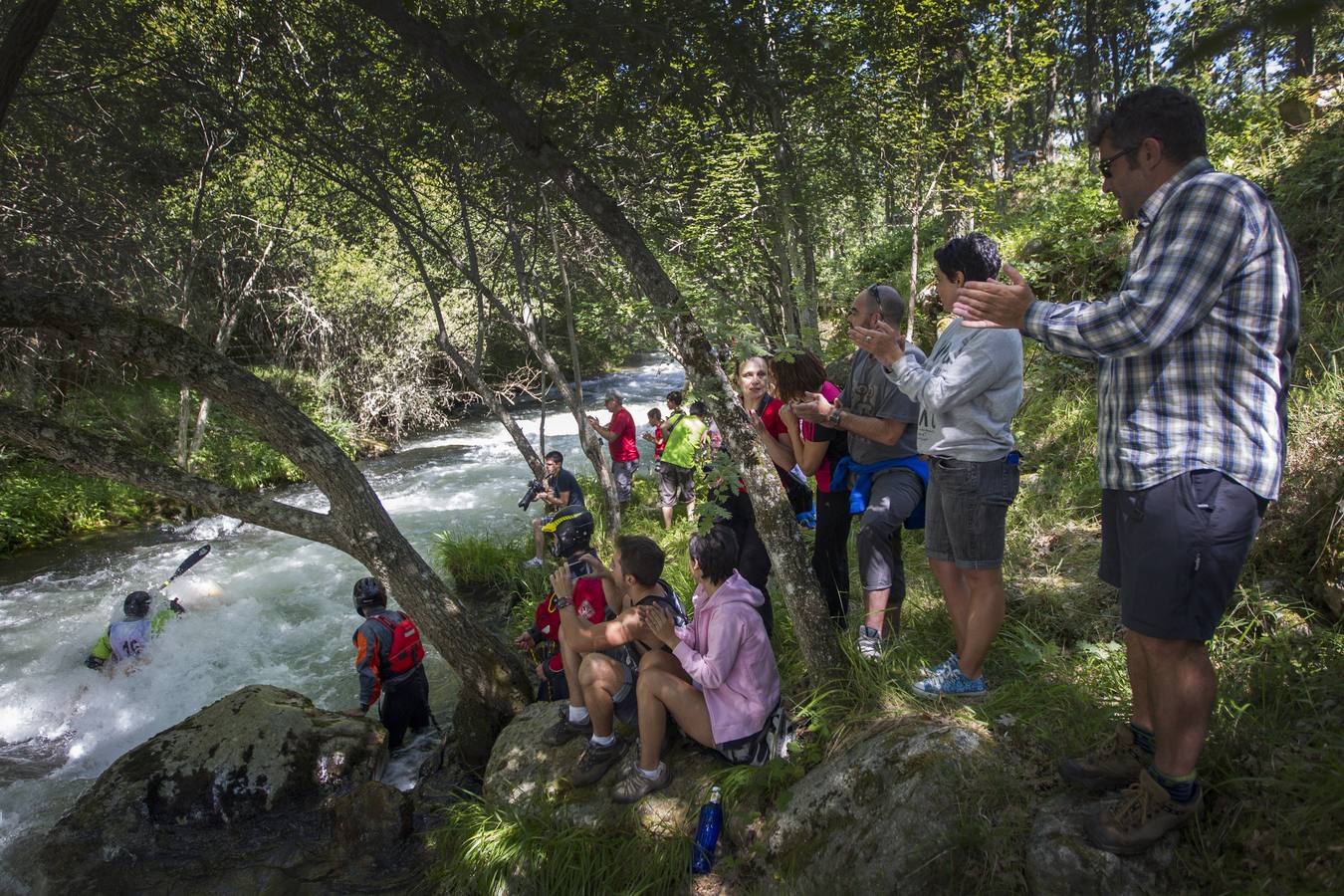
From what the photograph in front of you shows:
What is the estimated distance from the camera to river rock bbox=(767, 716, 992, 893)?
2.49 metres

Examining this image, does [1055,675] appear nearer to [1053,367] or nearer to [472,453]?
[1053,367]

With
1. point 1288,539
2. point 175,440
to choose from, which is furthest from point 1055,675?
point 175,440

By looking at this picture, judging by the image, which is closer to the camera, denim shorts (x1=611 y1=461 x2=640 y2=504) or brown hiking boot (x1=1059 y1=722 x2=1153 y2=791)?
brown hiking boot (x1=1059 y1=722 x2=1153 y2=791)

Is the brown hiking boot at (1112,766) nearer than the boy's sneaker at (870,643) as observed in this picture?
Yes

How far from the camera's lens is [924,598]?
4.07 m

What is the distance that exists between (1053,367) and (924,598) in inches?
154

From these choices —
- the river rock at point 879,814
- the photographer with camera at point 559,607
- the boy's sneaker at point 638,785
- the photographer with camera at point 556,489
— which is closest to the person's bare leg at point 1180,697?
the river rock at point 879,814

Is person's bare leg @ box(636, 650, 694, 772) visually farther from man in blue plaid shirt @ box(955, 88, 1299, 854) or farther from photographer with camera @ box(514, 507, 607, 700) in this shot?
man in blue plaid shirt @ box(955, 88, 1299, 854)

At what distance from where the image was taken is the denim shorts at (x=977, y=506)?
8.92 ft

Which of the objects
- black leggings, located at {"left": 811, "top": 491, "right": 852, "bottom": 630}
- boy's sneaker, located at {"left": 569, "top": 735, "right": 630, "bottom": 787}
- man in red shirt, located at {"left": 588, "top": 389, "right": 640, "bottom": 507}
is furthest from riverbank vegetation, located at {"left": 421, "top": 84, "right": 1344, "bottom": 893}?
man in red shirt, located at {"left": 588, "top": 389, "right": 640, "bottom": 507}

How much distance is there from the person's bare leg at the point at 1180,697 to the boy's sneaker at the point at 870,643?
4.62 ft

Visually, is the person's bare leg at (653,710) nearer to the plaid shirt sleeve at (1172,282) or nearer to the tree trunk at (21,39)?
the plaid shirt sleeve at (1172,282)

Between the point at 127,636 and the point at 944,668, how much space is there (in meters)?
6.98

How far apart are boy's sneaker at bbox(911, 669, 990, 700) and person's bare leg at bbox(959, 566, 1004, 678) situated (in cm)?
4
